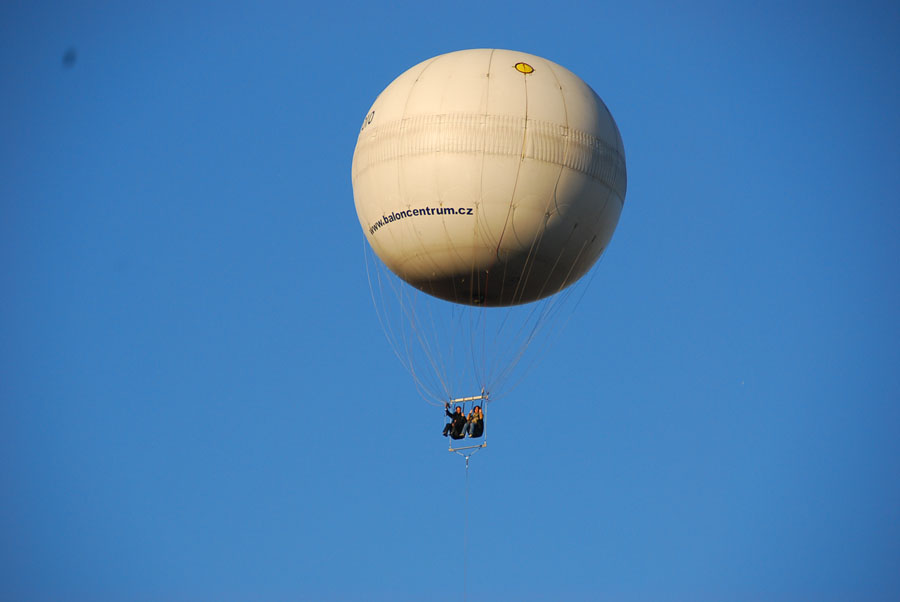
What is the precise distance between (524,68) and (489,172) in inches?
125

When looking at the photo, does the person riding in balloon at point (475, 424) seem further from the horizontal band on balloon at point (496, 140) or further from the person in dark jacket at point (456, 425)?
the horizontal band on balloon at point (496, 140)

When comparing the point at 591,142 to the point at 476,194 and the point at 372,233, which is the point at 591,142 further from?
the point at 372,233

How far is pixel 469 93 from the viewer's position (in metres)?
34.0

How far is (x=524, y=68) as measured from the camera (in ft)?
114

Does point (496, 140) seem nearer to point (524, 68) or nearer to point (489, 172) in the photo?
point (489, 172)

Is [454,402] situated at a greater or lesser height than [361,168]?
lesser

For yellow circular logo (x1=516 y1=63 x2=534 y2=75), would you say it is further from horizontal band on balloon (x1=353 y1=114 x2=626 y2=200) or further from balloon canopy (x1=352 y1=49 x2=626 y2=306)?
horizontal band on balloon (x1=353 y1=114 x2=626 y2=200)

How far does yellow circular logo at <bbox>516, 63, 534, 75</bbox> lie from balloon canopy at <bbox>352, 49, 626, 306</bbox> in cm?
3

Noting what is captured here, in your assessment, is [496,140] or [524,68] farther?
[524,68]

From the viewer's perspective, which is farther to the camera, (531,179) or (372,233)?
(372,233)

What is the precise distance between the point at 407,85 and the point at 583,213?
5.63 meters

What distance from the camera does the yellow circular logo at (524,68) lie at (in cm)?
3472

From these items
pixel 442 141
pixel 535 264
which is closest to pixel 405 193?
pixel 442 141

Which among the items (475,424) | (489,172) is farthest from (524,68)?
(475,424)
